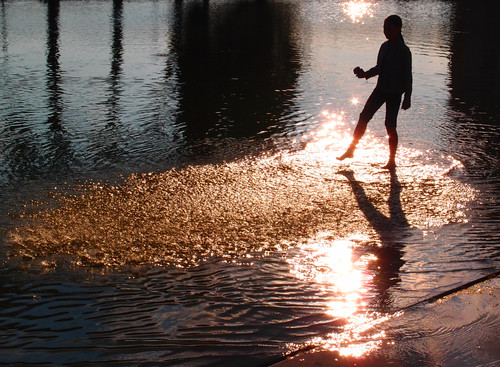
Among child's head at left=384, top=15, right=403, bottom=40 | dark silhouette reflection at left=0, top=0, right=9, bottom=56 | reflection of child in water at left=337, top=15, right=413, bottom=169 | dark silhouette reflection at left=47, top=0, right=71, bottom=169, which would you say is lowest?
dark silhouette reflection at left=47, top=0, right=71, bottom=169

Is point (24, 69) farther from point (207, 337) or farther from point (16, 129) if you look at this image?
point (207, 337)

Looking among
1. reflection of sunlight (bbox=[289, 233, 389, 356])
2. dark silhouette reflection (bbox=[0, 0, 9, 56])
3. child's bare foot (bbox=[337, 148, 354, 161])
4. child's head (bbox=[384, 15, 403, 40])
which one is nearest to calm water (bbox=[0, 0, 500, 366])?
reflection of sunlight (bbox=[289, 233, 389, 356])

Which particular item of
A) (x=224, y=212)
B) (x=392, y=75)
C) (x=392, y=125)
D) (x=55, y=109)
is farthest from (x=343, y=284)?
(x=55, y=109)

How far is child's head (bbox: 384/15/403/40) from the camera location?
7242 mm

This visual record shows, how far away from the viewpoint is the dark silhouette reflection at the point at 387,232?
4348mm

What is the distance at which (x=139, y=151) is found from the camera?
25.2 feet

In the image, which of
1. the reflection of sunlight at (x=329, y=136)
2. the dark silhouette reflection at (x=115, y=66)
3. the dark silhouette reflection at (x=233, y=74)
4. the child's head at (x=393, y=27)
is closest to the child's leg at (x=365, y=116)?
the reflection of sunlight at (x=329, y=136)

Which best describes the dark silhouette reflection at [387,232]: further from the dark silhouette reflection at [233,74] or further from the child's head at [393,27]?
the dark silhouette reflection at [233,74]

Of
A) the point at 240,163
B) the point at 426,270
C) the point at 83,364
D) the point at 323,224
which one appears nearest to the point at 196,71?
the point at 240,163

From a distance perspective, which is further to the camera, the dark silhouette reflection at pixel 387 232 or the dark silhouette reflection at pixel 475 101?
the dark silhouette reflection at pixel 475 101

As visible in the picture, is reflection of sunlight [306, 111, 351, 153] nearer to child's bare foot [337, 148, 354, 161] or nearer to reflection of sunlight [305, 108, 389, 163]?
reflection of sunlight [305, 108, 389, 163]

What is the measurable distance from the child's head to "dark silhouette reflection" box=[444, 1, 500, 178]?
1.72 m

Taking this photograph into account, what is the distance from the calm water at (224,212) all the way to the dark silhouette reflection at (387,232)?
0.02 meters

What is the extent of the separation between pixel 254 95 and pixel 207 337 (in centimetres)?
830
